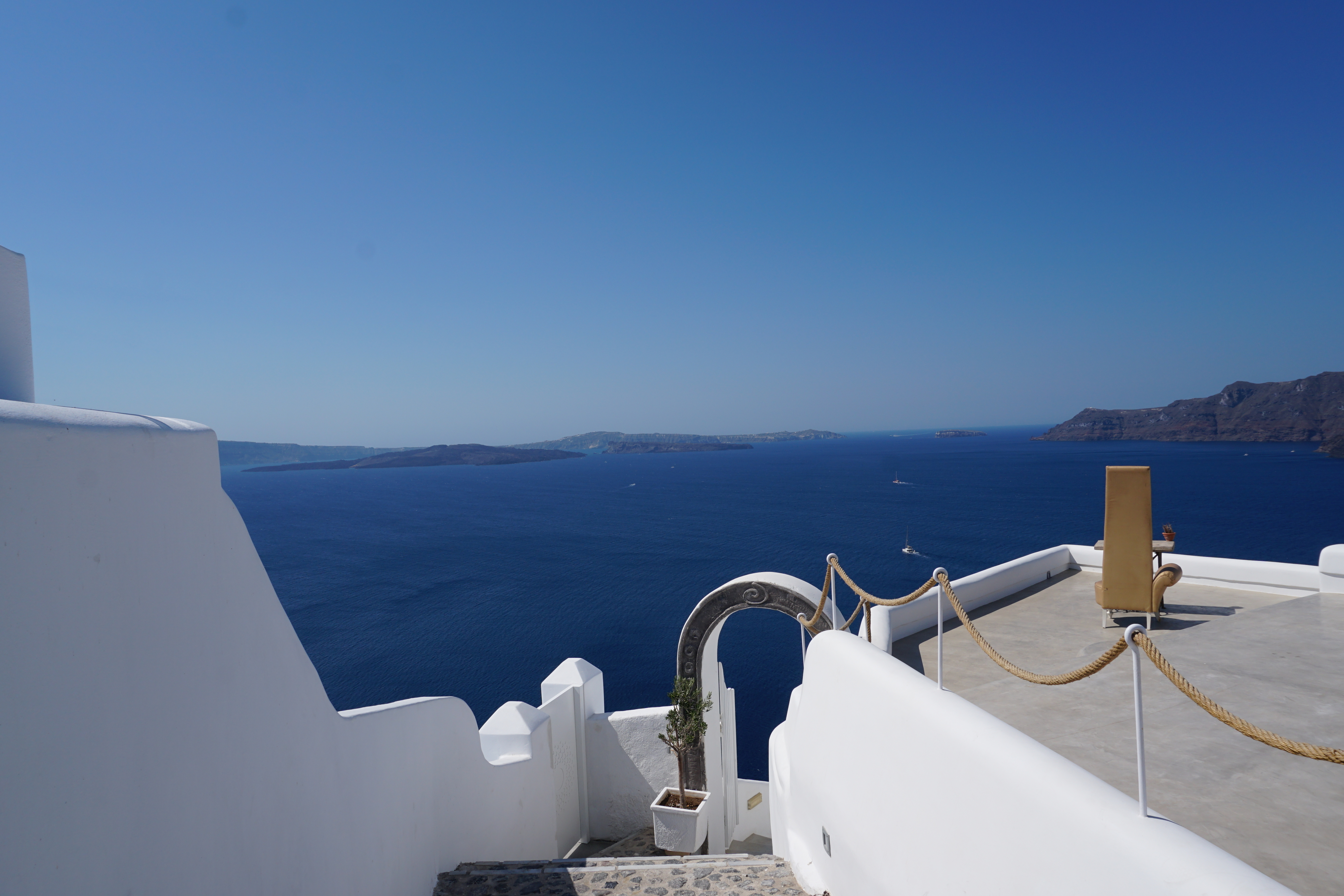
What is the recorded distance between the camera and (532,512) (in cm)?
8500

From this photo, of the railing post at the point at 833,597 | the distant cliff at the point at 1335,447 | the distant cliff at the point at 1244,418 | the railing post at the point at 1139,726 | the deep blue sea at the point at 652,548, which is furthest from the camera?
the distant cliff at the point at 1244,418

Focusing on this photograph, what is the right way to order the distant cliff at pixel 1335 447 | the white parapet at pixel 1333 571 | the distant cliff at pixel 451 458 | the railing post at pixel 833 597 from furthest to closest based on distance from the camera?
the distant cliff at pixel 451 458 → the distant cliff at pixel 1335 447 → the white parapet at pixel 1333 571 → the railing post at pixel 833 597

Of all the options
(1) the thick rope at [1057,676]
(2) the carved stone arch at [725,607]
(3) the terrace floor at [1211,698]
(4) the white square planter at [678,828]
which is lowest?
(4) the white square planter at [678,828]

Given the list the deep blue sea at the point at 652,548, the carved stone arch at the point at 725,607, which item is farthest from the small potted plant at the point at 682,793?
the deep blue sea at the point at 652,548

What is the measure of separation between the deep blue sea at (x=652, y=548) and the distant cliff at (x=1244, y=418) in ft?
17.7

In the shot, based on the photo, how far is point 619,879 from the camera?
6586 millimetres

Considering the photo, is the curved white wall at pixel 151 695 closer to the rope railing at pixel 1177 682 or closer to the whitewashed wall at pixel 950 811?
the whitewashed wall at pixel 950 811

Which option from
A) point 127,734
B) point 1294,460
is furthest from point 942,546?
point 1294,460

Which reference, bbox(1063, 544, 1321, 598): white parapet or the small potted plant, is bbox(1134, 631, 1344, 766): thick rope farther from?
the small potted plant

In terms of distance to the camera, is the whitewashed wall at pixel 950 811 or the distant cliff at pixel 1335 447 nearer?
the whitewashed wall at pixel 950 811

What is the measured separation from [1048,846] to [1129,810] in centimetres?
39

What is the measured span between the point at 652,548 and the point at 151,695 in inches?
2296

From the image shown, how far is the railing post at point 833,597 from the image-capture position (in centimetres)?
626

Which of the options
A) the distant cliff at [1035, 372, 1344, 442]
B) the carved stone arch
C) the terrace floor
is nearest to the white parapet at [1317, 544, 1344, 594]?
the terrace floor
